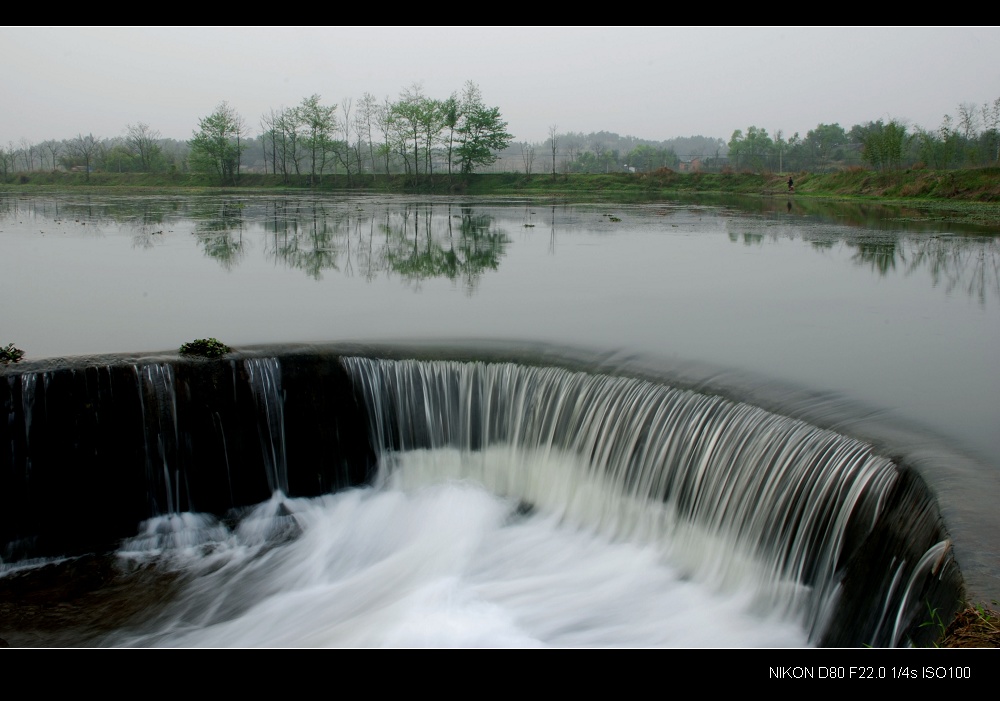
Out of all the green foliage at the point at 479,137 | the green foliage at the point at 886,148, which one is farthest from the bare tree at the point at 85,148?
the green foliage at the point at 886,148

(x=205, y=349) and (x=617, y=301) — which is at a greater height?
(x=617, y=301)

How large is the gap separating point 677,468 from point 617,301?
6146 mm

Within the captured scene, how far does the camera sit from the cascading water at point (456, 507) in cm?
620

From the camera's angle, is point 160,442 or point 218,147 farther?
point 218,147

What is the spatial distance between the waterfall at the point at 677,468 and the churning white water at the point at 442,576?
3.4 inches

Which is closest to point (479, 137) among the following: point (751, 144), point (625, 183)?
point (625, 183)

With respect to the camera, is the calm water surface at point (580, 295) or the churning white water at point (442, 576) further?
the calm water surface at point (580, 295)

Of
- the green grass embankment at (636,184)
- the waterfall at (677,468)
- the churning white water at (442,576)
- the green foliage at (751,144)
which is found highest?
the green foliage at (751,144)

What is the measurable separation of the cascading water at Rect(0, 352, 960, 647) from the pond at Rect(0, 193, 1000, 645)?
0.43 metres

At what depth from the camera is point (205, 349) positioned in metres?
9.09

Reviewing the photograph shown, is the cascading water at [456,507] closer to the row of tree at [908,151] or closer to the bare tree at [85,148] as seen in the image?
the row of tree at [908,151]

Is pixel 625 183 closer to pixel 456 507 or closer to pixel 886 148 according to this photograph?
pixel 886 148

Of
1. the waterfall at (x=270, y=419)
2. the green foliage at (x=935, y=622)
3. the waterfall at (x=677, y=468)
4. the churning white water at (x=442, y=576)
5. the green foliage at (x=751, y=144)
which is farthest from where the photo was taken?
the green foliage at (x=751, y=144)
